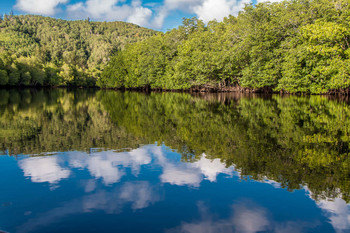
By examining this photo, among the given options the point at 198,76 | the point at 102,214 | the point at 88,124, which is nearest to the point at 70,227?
the point at 102,214

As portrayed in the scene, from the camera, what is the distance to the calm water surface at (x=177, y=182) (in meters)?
4.50

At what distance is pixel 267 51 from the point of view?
43344 mm

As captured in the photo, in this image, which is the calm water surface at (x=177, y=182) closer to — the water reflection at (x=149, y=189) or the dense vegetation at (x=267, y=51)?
the water reflection at (x=149, y=189)

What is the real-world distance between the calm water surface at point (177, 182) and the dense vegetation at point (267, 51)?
2715cm

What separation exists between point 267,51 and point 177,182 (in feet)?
137

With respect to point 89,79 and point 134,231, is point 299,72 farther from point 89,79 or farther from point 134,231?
point 89,79

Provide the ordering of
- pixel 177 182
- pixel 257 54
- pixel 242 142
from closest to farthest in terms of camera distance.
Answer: pixel 177 182 → pixel 242 142 → pixel 257 54

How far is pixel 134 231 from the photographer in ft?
13.7

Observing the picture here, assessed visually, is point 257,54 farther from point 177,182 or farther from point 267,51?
point 177,182

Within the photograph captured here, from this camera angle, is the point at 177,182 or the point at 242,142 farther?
the point at 242,142

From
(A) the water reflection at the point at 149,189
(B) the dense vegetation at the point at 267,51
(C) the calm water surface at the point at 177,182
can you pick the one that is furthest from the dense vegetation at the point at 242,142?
(B) the dense vegetation at the point at 267,51

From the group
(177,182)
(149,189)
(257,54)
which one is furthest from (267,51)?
(149,189)

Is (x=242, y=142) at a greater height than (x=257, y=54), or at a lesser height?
lesser

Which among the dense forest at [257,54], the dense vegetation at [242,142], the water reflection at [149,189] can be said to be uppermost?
the dense forest at [257,54]
